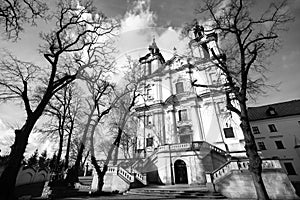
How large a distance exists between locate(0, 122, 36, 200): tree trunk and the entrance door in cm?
1503

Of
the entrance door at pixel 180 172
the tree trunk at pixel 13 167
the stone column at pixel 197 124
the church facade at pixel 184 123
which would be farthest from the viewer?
the stone column at pixel 197 124

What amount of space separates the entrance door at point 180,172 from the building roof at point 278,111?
20226 millimetres

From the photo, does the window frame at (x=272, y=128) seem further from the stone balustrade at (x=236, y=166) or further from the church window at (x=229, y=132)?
the stone balustrade at (x=236, y=166)

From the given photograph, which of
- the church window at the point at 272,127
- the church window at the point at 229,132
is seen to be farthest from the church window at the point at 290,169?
the church window at the point at 229,132

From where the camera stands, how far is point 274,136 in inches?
1033

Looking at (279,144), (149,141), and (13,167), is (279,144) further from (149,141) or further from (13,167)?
(13,167)

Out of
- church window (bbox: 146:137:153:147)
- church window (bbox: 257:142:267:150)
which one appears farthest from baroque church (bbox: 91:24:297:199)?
church window (bbox: 257:142:267:150)

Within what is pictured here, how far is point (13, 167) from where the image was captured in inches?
252

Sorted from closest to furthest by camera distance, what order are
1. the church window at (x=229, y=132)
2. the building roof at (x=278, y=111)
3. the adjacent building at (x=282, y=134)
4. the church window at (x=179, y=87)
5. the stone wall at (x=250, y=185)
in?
1. the stone wall at (x=250, y=185)
2. the church window at (x=229, y=132)
3. the adjacent building at (x=282, y=134)
4. the building roof at (x=278, y=111)
5. the church window at (x=179, y=87)

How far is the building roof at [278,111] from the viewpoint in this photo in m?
27.1

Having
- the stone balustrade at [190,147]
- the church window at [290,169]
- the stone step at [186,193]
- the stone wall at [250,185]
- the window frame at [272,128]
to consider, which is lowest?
the stone step at [186,193]

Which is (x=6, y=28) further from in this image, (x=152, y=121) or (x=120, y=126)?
(x=152, y=121)

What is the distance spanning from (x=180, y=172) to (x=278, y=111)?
24.4 m

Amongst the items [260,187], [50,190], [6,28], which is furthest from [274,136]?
[6,28]
